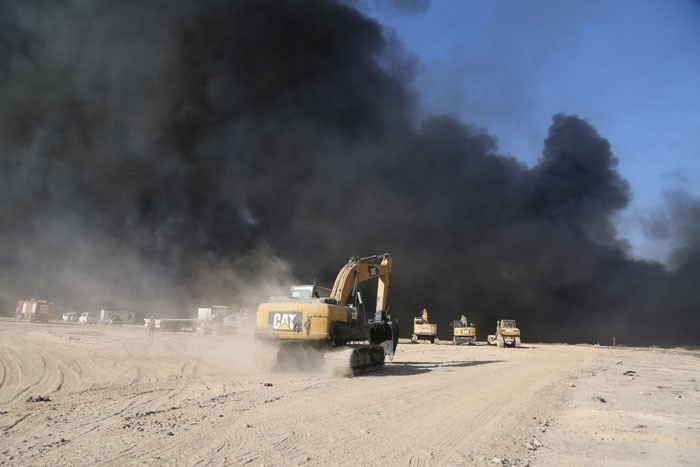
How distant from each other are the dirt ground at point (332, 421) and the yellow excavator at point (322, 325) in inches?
44.8

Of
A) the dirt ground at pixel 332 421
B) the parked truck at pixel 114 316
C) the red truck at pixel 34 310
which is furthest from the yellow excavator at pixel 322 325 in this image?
the parked truck at pixel 114 316

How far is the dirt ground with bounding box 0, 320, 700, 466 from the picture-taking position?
4.25 metres

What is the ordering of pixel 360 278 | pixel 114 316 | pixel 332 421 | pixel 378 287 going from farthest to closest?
pixel 114 316 < pixel 378 287 < pixel 360 278 < pixel 332 421

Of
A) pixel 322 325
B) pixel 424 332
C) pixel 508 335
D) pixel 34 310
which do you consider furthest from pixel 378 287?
pixel 34 310

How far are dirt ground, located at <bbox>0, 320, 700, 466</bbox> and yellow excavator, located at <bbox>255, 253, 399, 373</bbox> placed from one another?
1137 millimetres

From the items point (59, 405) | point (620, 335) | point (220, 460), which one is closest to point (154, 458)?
point (220, 460)

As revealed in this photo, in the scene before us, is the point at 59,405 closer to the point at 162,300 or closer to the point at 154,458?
the point at 154,458

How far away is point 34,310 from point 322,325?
46.1 metres

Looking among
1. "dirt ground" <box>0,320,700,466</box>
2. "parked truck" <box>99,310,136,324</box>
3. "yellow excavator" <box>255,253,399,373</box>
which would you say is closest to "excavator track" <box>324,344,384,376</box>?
"yellow excavator" <box>255,253,399,373</box>

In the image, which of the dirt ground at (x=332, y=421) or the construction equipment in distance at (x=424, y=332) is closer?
the dirt ground at (x=332, y=421)

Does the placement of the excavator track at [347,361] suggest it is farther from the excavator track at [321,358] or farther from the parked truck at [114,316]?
the parked truck at [114,316]

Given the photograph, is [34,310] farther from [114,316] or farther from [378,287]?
[378,287]

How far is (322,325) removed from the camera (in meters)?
11.1

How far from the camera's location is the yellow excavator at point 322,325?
36.5 ft
